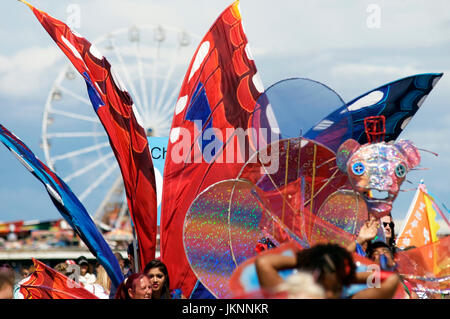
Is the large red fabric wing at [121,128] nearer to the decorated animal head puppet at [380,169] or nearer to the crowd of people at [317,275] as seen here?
the decorated animal head puppet at [380,169]

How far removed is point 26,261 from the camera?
3681cm

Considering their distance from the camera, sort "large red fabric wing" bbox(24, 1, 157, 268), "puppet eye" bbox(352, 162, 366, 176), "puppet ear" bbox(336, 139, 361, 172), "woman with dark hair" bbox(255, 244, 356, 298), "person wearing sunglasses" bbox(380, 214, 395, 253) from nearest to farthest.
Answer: "woman with dark hair" bbox(255, 244, 356, 298), "puppet eye" bbox(352, 162, 366, 176), "puppet ear" bbox(336, 139, 361, 172), "person wearing sunglasses" bbox(380, 214, 395, 253), "large red fabric wing" bbox(24, 1, 157, 268)

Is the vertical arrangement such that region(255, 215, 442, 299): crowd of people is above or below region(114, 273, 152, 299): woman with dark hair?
above

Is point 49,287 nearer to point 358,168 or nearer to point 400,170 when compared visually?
point 358,168

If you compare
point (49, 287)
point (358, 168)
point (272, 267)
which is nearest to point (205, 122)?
point (49, 287)

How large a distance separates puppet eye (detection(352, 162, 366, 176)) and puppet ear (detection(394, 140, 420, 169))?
266mm

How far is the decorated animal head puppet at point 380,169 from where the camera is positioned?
3760mm

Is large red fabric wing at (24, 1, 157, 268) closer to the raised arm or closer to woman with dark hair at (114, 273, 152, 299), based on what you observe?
woman with dark hair at (114, 273, 152, 299)

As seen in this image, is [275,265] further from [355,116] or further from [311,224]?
[355,116]

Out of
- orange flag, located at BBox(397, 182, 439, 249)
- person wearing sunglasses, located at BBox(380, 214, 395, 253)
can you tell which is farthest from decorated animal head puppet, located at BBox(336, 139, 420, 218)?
orange flag, located at BBox(397, 182, 439, 249)

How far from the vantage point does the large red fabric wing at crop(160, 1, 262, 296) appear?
5.59 metres

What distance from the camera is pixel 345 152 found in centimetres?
396
